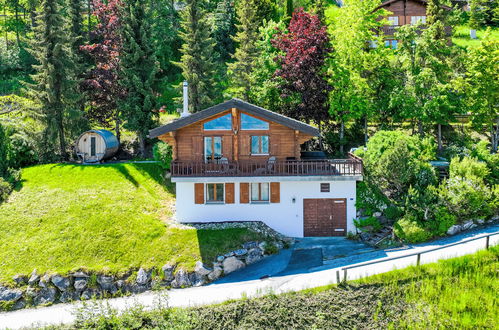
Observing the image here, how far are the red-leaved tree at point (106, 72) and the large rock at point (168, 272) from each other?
54.0ft

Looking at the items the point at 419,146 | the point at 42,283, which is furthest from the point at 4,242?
the point at 419,146

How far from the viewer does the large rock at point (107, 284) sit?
844 inches

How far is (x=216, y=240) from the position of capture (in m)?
23.2

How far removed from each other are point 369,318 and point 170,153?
18.0 meters

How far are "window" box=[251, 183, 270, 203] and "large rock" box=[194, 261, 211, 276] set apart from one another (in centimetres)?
516

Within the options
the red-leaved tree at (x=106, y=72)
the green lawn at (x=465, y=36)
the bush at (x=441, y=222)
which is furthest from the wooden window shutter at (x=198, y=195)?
the green lawn at (x=465, y=36)

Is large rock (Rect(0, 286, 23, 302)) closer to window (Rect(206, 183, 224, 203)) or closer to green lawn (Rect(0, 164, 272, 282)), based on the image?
green lawn (Rect(0, 164, 272, 282))

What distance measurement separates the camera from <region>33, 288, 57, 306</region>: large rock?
21.2m

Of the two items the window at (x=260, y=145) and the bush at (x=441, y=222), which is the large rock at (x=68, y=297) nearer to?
the window at (x=260, y=145)

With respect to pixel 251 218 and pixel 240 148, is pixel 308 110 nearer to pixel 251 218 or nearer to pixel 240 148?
pixel 240 148

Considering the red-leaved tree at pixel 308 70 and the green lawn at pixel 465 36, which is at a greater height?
the green lawn at pixel 465 36

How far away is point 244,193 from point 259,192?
863 mm

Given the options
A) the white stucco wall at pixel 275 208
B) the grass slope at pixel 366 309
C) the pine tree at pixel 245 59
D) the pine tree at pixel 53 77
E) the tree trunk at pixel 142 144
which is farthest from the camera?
the pine tree at pixel 245 59

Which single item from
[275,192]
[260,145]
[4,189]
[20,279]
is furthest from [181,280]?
[4,189]
